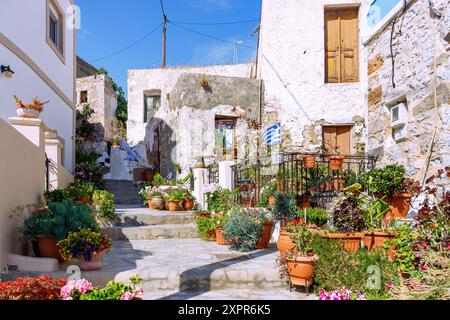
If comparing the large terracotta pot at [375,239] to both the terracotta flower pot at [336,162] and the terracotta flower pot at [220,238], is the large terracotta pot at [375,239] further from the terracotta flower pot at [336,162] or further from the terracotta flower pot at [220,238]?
the terracotta flower pot at [336,162]

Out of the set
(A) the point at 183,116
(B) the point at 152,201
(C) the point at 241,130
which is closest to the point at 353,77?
(C) the point at 241,130

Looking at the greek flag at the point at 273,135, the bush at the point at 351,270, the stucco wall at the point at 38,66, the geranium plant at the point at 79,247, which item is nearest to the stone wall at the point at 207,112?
the greek flag at the point at 273,135

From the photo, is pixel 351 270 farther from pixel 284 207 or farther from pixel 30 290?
pixel 30 290

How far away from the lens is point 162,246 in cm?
641

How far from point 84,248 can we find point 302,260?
264 cm

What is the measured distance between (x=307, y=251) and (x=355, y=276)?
0.61 meters

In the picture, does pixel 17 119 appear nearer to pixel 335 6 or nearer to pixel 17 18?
pixel 17 18

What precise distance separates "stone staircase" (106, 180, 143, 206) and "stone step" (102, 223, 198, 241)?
181 inches

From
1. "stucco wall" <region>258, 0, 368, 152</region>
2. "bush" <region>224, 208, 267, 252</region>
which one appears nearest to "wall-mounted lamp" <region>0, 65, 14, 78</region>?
"bush" <region>224, 208, 267, 252</region>

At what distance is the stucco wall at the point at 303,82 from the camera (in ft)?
36.8

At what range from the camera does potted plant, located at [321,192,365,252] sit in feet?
15.7

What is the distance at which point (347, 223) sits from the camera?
4902 mm

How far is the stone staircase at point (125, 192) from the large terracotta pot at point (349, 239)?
26.7 ft

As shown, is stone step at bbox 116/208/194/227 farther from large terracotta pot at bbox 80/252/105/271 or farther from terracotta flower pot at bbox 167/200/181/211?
large terracotta pot at bbox 80/252/105/271
